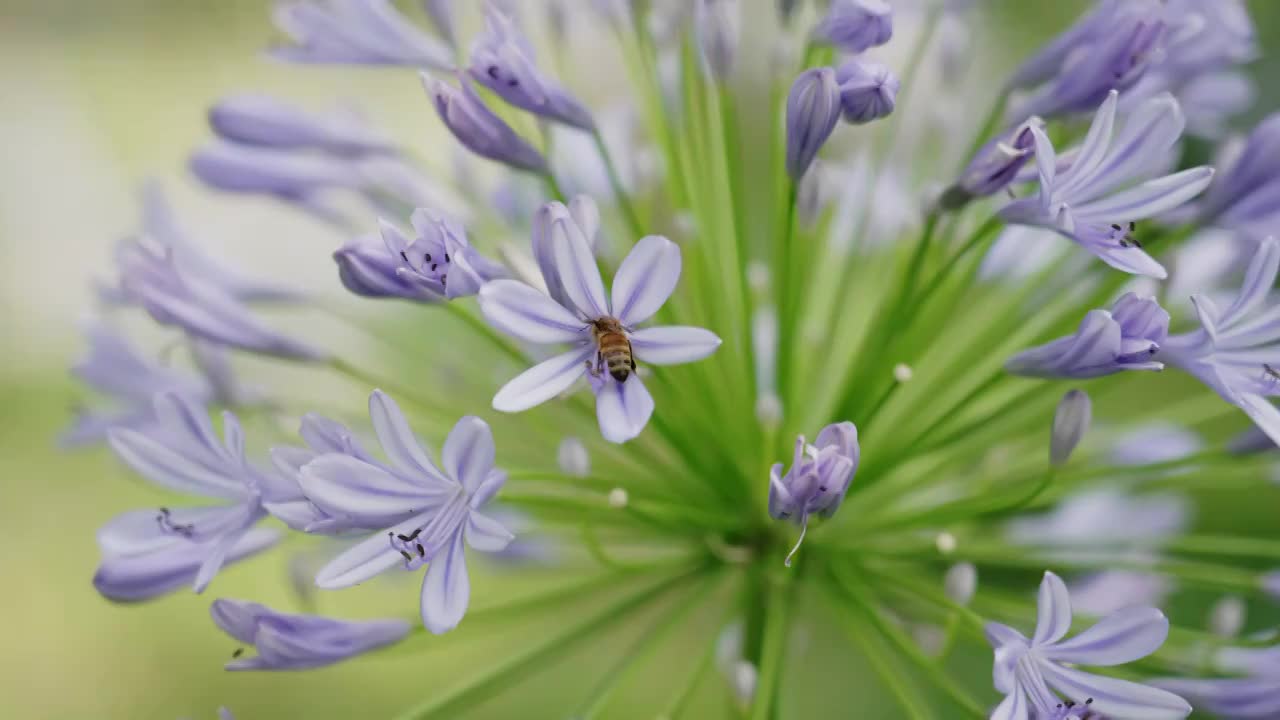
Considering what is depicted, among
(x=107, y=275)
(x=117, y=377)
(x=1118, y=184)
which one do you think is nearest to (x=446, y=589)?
(x=1118, y=184)

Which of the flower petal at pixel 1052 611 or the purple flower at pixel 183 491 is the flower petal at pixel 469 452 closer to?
the purple flower at pixel 183 491

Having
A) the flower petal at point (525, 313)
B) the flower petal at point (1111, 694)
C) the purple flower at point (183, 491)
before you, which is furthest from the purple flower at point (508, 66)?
the flower petal at point (1111, 694)

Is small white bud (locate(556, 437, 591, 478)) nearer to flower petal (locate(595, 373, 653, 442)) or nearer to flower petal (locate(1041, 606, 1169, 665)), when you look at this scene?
flower petal (locate(595, 373, 653, 442))

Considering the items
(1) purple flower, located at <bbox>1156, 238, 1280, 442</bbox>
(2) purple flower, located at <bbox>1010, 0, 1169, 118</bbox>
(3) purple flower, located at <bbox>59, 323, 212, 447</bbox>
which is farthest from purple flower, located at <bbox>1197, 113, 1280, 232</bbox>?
(3) purple flower, located at <bbox>59, 323, 212, 447</bbox>

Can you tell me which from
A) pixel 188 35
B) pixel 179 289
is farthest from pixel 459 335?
pixel 188 35

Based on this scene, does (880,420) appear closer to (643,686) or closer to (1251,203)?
(1251,203)
